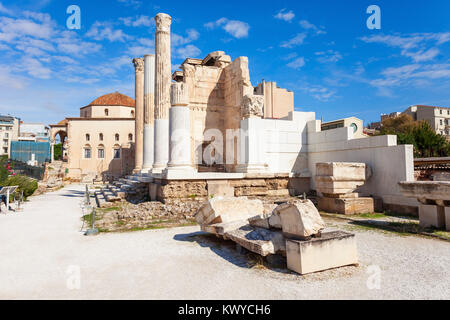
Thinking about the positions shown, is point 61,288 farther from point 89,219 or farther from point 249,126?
point 249,126

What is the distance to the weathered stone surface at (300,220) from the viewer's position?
3.91 metres

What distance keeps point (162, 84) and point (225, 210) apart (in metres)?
9.26

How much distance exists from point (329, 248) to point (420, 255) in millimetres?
1723

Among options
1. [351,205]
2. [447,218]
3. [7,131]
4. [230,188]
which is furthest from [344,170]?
[7,131]

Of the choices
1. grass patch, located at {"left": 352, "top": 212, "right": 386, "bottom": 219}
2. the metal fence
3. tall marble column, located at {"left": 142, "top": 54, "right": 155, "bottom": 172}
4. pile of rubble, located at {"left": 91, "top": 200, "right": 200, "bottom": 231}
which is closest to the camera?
pile of rubble, located at {"left": 91, "top": 200, "right": 200, "bottom": 231}

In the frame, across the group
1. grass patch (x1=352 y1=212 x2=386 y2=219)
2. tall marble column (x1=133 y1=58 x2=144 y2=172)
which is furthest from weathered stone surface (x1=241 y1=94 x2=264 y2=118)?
tall marble column (x1=133 y1=58 x2=144 y2=172)

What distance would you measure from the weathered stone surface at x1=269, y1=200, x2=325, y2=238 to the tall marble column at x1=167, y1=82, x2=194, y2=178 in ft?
20.0

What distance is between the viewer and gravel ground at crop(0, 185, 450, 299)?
323 cm

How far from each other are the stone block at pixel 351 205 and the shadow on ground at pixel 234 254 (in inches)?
165

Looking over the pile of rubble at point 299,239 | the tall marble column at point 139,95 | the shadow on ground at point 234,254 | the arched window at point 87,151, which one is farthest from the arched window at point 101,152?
the pile of rubble at point 299,239

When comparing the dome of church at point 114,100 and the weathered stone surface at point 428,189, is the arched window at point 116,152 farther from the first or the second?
the weathered stone surface at point 428,189

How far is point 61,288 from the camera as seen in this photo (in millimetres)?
3402

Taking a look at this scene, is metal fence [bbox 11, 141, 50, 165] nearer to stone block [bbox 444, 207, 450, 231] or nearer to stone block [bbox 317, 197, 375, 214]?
stone block [bbox 317, 197, 375, 214]

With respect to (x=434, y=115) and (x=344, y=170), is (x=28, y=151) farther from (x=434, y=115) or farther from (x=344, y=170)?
(x=434, y=115)
